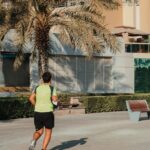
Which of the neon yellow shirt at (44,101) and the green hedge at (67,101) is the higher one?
the neon yellow shirt at (44,101)

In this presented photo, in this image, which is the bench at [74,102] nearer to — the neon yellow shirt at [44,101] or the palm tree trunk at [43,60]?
the palm tree trunk at [43,60]

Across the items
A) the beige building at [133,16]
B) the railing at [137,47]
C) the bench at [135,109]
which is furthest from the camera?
the beige building at [133,16]

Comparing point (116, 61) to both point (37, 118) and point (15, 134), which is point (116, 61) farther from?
point (37, 118)

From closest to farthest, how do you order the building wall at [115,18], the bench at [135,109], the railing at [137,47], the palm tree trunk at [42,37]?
1. the bench at [135,109]
2. the palm tree trunk at [42,37]
3. the railing at [137,47]
4. the building wall at [115,18]

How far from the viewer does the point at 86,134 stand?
1633 cm

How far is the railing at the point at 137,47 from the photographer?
139ft

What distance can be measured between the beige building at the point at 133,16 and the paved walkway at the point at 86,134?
2931cm

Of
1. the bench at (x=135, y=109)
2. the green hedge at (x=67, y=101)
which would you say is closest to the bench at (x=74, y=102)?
the green hedge at (x=67, y=101)

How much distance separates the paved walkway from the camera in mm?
13641

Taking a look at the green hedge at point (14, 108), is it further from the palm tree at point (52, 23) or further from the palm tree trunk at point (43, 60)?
the palm tree at point (52, 23)

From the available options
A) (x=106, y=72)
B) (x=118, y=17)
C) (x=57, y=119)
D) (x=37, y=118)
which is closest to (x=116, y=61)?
(x=106, y=72)

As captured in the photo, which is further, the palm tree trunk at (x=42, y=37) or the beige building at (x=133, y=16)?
the beige building at (x=133, y=16)

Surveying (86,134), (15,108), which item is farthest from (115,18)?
(86,134)

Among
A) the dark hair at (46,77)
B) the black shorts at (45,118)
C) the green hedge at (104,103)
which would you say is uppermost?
the dark hair at (46,77)
